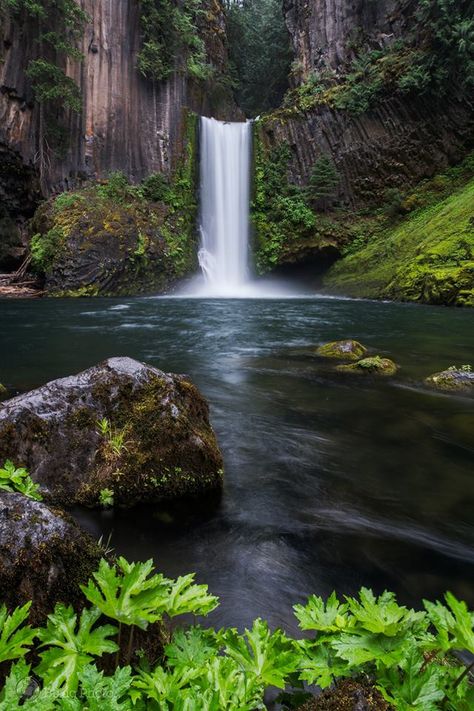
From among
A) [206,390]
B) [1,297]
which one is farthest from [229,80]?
[206,390]

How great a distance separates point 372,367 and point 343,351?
3.64 ft

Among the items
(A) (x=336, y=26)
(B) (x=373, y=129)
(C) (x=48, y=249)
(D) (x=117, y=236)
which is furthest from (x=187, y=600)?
(A) (x=336, y=26)

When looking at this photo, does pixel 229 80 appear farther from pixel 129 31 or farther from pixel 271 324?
pixel 271 324

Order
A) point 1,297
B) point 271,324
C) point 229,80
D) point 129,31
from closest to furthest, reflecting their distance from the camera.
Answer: point 271,324
point 1,297
point 129,31
point 229,80

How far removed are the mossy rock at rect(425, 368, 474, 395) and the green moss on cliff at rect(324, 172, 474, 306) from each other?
30.0 feet

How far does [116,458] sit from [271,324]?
9.53 meters

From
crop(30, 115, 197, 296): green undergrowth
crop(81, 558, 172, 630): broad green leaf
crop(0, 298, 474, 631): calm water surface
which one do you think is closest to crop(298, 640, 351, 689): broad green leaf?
crop(81, 558, 172, 630): broad green leaf

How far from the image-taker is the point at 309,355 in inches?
326

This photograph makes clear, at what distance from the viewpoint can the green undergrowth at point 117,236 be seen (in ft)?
61.1

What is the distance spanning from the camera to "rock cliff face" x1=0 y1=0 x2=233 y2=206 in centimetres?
2036

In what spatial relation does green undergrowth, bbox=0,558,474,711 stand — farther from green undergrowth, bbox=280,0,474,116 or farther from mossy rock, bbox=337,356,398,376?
green undergrowth, bbox=280,0,474,116

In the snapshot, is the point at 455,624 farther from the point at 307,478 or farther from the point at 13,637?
the point at 307,478

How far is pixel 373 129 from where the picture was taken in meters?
23.1

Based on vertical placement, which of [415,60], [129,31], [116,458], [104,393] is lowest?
[116,458]
